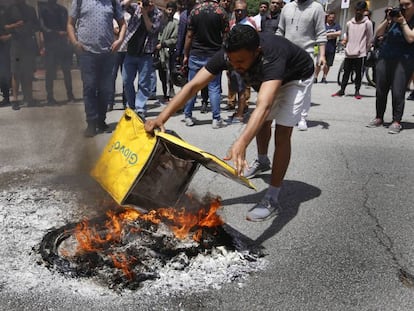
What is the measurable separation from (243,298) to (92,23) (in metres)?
4.20

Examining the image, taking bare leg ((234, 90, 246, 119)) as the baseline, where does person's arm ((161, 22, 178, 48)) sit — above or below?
above

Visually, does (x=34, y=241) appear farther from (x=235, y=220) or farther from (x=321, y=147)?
(x=321, y=147)

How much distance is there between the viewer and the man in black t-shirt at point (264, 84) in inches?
94.0

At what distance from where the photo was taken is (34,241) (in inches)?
108

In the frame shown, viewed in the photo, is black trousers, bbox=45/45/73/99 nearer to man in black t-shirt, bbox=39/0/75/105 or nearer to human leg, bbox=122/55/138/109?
man in black t-shirt, bbox=39/0/75/105

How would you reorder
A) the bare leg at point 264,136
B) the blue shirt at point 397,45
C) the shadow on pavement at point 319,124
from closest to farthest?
1. the bare leg at point 264,136
2. the blue shirt at point 397,45
3. the shadow on pavement at point 319,124

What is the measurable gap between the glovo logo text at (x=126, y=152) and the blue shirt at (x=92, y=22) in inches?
115

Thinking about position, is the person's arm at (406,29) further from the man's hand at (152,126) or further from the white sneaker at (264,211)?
the man's hand at (152,126)

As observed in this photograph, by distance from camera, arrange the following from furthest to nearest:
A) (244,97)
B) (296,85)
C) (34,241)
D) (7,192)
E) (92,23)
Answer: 1. (244,97)
2. (92,23)
3. (7,192)
4. (296,85)
5. (34,241)

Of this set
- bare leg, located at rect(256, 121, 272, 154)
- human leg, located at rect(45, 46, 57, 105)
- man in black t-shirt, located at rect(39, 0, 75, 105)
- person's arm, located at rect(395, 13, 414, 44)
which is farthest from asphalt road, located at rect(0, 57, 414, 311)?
person's arm, located at rect(395, 13, 414, 44)

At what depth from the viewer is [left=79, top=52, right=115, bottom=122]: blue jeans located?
527 centimetres

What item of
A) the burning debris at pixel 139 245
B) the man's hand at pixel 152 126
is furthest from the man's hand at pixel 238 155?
the burning debris at pixel 139 245

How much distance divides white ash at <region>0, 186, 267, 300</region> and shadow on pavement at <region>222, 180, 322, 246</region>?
0.42 meters

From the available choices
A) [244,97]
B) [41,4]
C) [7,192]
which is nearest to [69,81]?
[41,4]
